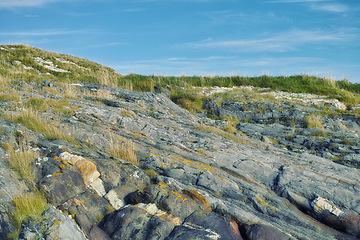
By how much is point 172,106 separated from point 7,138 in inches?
414

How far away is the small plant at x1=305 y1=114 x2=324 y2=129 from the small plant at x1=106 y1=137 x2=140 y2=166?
39.2ft

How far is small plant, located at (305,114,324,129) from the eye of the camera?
16.2 meters

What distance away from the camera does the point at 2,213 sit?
4.79 meters

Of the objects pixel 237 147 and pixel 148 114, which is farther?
pixel 148 114

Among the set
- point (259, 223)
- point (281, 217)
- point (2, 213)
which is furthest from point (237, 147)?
point (2, 213)

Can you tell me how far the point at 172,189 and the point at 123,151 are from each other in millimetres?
2099

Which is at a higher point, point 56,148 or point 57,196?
point 56,148

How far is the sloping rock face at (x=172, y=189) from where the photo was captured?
17.2 feet

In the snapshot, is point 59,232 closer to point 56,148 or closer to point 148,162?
point 56,148

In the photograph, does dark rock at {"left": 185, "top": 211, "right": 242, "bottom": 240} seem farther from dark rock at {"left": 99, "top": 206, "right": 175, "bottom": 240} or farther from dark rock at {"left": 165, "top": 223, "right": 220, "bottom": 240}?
dark rock at {"left": 99, "top": 206, "right": 175, "bottom": 240}

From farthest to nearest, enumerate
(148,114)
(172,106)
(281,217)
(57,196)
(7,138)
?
(172,106) < (148,114) < (7,138) < (281,217) < (57,196)

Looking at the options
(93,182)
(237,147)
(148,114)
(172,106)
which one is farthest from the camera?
(172,106)

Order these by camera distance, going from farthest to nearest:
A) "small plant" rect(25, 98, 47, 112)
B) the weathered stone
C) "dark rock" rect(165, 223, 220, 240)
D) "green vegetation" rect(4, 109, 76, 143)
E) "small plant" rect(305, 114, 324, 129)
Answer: "small plant" rect(305, 114, 324, 129), "small plant" rect(25, 98, 47, 112), "green vegetation" rect(4, 109, 76, 143), the weathered stone, "dark rock" rect(165, 223, 220, 240)

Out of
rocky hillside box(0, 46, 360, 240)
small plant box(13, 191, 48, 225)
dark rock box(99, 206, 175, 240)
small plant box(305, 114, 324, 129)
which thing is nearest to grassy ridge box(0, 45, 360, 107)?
small plant box(305, 114, 324, 129)
